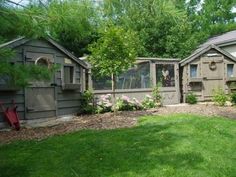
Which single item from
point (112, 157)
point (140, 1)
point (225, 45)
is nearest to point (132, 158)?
point (112, 157)

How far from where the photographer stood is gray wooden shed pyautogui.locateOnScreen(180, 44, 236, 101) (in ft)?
51.3

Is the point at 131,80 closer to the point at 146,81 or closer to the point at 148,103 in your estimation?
the point at 146,81

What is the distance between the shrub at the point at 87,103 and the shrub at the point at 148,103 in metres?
2.22

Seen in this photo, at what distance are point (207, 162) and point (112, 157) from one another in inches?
60.3

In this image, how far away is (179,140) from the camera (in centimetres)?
703

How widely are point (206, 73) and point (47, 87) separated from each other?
7619mm

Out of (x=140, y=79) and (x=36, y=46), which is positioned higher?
(x=36, y=46)

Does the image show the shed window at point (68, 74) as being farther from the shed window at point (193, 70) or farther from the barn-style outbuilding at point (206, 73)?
the shed window at point (193, 70)

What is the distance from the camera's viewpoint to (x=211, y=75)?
51.6 feet

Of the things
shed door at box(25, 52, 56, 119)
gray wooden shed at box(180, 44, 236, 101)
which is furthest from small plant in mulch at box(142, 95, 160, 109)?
shed door at box(25, 52, 56, 119)

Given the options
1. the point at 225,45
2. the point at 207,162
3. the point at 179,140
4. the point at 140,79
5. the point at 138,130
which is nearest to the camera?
the point at 207,162

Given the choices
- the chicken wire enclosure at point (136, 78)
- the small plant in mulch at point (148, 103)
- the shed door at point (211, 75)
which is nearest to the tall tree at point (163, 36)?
the shed door at point (211, 75)

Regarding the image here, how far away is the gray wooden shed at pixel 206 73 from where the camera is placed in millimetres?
15641

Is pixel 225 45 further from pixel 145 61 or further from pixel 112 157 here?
pixel 112 157
